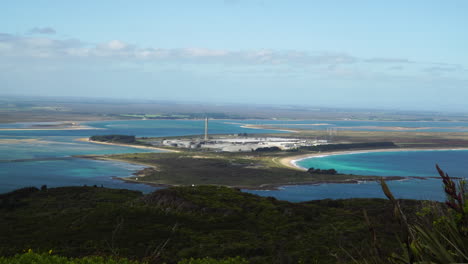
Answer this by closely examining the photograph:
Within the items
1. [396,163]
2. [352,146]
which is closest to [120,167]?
[396,163]

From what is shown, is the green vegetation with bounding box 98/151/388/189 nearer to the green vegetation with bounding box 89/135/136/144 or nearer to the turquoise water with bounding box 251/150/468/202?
the turquoise water with bounding box 251/150/468/202

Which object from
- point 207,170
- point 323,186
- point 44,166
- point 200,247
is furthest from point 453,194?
point 44,166

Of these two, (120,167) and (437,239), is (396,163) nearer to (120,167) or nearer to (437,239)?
(120,167)

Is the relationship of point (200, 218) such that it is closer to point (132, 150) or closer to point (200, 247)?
point (200, 247)

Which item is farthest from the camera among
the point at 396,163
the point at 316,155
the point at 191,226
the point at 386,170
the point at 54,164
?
the point at 316,155

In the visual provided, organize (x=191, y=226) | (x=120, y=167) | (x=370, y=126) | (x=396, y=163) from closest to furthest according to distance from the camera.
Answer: (x=191, y=226)
(x=120, y=167)
(x=396, y=163)
(x=370, y=126)

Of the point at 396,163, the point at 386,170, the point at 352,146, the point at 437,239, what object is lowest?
the point at 386,170

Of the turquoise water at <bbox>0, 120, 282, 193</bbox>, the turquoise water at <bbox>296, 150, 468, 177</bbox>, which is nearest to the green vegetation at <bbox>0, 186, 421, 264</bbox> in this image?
the turquoise water at <bbox>0, 120, 282, 193</bbox>
